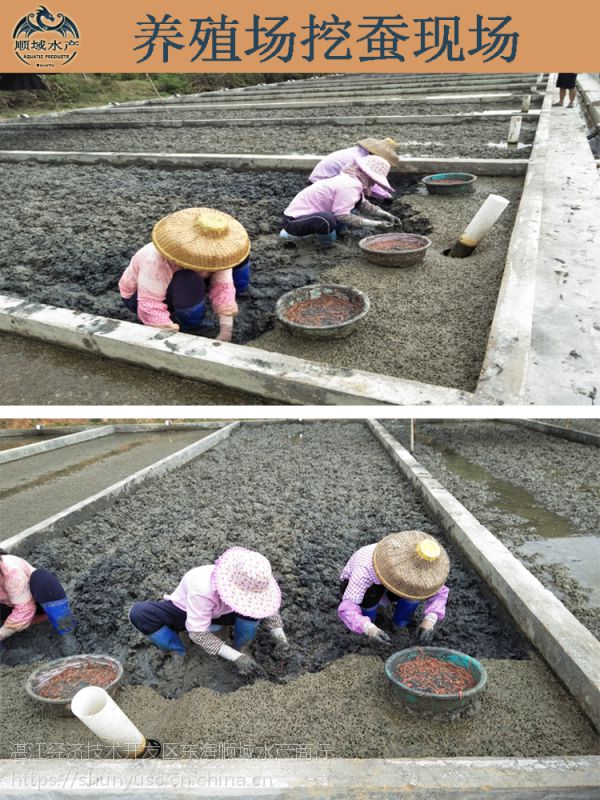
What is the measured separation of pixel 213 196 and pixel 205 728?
5.69 meters

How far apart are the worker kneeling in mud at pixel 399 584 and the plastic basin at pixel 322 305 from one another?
158 centimetres

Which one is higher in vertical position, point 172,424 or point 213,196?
point 213,196

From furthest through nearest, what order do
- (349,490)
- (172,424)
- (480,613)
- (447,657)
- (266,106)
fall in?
1. (266,106)
2. (172,424)
3. (349,490)
4. (480,613)
5. (447,657)

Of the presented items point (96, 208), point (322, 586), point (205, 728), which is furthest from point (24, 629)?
point (96, 208)

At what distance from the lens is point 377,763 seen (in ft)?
7.04

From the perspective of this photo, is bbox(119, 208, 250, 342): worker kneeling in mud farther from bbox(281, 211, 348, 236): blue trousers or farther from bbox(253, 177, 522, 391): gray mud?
bbox(281, 211, 348, 236): blue trousers

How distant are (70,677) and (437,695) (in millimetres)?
1866

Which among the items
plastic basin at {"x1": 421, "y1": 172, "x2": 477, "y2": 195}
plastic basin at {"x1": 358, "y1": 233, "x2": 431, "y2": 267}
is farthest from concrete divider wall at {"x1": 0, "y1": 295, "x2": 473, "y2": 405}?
plastic basin at {"x1": 421, "y1": 172, "x2": 477, "y2": 195}

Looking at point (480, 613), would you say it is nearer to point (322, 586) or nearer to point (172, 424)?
point (322, 586)

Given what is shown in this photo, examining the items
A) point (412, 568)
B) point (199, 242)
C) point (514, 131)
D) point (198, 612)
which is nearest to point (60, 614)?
point (198, 612)

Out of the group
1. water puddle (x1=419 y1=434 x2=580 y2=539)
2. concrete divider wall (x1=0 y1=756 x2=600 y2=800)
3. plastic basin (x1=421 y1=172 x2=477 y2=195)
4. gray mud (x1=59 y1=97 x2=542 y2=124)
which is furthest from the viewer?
gray mud (x1=59 y1=97 x2=542 y2=124)

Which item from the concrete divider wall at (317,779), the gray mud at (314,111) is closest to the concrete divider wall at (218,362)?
the concrete divider wall at (317,779)

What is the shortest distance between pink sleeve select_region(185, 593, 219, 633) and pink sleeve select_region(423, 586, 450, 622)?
122 centimetres

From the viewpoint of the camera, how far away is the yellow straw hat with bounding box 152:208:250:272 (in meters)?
3.50
